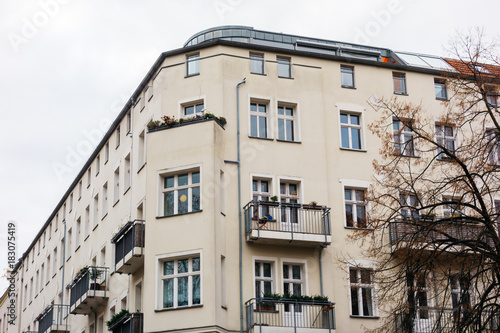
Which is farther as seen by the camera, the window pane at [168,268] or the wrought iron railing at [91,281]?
the wrought iron railing at [91,281]

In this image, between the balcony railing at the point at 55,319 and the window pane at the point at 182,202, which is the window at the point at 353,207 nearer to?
the window pane at the point at 182,202

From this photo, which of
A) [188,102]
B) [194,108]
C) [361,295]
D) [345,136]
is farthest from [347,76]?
[361,295]

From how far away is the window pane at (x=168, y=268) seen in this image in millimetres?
30859

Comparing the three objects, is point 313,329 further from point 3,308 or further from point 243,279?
point 3,308

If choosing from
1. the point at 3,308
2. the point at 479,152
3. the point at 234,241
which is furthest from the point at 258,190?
the point at 3,308

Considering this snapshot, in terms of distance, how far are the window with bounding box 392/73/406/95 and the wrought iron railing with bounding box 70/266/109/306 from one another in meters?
15.3

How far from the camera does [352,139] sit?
115 ft

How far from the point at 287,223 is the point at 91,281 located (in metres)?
11.4

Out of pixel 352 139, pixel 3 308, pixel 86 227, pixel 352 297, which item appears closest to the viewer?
pixel 352 297

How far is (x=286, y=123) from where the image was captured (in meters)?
34.2

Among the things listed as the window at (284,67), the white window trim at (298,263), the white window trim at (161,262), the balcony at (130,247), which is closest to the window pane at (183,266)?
the white window trim at (161,262)

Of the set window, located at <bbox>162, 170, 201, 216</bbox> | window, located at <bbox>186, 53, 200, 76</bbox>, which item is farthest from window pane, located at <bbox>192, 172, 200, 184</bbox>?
window, located at <bbox>186, 53, 200, 76</bbox>

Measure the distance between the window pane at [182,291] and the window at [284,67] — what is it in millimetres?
9677

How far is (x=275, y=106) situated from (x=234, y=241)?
6034 mm
